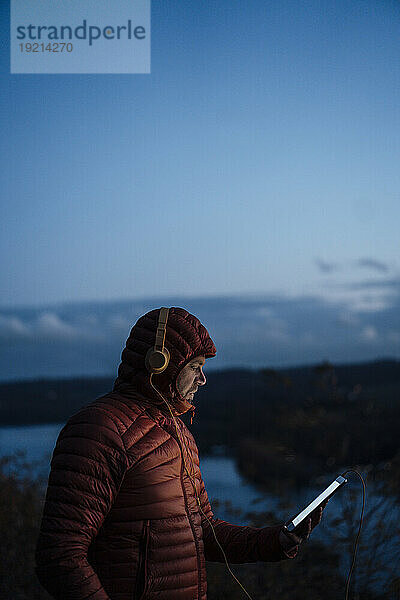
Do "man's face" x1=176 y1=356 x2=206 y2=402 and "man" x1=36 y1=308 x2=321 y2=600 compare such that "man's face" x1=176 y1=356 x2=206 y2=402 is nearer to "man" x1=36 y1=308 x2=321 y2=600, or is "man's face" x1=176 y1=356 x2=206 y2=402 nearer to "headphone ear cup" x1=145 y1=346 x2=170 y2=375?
"man" x1=36 y1=308 x2=321 y2=600

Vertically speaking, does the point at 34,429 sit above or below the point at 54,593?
below

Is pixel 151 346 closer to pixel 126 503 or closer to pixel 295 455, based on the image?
pixel 126 503

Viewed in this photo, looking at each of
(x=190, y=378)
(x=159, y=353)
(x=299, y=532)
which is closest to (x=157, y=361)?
(x=159, y=353)

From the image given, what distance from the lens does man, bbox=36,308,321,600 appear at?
1568mm

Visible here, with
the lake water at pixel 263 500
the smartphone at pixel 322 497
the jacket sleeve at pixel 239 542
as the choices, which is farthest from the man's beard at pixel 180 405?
the lake water at pixel 263 500

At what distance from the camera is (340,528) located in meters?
4.31

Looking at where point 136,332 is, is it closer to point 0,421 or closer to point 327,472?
point 327,472

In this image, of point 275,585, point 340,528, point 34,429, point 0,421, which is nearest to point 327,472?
point 340,528

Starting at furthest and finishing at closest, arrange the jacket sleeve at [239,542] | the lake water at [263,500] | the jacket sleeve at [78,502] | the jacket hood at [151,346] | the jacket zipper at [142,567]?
the lake water at [263,500]
the jacket sleeve at [239,542]
the jacket hood at [151,346]
the jacket zipper at [142,567]
the jacket sleeve at [78,502]

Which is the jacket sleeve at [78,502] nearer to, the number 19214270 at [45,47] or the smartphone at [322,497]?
the smartphone at [322,497]

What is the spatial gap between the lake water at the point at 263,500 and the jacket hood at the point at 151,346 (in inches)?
109

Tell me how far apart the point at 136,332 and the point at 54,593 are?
2.27 feet

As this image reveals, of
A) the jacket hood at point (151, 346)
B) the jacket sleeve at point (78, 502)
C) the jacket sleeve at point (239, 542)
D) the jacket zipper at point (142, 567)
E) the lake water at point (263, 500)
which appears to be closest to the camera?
the jacket sleeve at point (78, 502)

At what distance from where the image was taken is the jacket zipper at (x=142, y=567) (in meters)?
1.71
